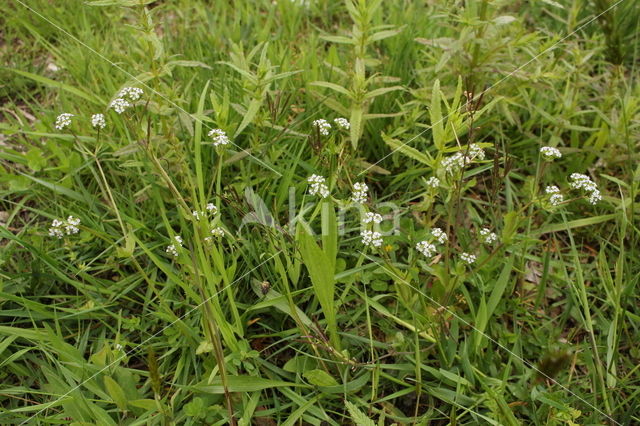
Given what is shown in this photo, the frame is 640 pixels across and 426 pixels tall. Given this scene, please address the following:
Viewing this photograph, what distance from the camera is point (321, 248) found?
6.81 feet

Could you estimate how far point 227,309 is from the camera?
1.92m

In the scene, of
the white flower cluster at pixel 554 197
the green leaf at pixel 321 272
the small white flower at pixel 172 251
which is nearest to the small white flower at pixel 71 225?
the small white flower at pixel 172 251

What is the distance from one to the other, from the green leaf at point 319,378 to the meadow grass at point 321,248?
1 cm

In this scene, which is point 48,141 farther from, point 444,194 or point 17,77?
point 444,194

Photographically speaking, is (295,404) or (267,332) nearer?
(295,404)

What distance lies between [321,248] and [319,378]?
1.78 feet

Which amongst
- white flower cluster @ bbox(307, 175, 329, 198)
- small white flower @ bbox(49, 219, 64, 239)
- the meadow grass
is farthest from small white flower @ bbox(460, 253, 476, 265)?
small white flower @ bbox(49, 219, 64, 239)

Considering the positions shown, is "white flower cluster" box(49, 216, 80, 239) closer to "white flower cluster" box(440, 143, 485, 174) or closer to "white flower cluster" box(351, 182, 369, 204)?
"white flower cluster" box(351, 182, 369, 204)

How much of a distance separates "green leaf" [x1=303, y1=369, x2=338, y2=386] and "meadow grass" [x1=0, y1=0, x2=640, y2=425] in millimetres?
11

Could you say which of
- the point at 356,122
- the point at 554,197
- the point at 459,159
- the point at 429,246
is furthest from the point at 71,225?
the point at 554,197

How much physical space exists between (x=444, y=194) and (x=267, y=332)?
955 mm

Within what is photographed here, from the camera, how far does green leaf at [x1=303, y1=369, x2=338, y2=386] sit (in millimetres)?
1684

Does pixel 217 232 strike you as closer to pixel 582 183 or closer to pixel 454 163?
pixel 454 163

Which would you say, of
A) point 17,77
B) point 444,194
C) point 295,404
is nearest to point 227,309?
point 295,404
